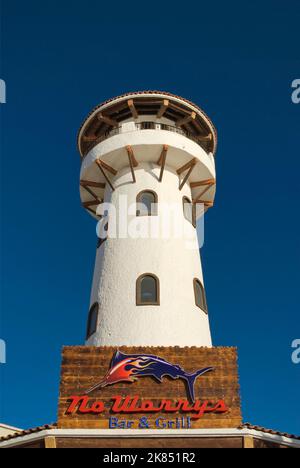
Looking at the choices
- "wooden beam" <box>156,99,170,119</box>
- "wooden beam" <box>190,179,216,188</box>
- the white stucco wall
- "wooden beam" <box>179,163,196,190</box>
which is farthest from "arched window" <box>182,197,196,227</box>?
"wooden beam" <box>156,99,170,119</box>

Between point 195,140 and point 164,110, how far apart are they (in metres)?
2.34

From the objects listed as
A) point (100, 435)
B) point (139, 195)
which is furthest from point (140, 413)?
point (139, 195)

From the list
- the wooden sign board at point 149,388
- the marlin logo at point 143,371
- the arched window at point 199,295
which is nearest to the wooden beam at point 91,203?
the arched window at point 199,295

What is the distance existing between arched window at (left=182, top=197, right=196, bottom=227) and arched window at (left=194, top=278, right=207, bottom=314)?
3414 mm

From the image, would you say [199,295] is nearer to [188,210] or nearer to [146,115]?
[188,210]

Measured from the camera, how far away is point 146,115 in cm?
2495

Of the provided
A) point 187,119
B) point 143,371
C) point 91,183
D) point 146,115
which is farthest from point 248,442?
point 146,115

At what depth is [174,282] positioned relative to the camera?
64.9ft

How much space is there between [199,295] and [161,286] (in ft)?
6.91

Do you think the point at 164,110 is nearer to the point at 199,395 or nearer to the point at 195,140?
the point at 195,140

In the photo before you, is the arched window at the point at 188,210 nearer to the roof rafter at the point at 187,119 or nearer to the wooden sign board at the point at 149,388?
the roof rafter at the point at 187,119

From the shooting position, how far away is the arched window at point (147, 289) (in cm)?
1912

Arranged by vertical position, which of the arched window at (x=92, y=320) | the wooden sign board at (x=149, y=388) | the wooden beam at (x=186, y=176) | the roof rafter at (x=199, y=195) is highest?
the roof rafter at (x=199, y=195)

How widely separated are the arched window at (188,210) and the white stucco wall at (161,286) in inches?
16.6
